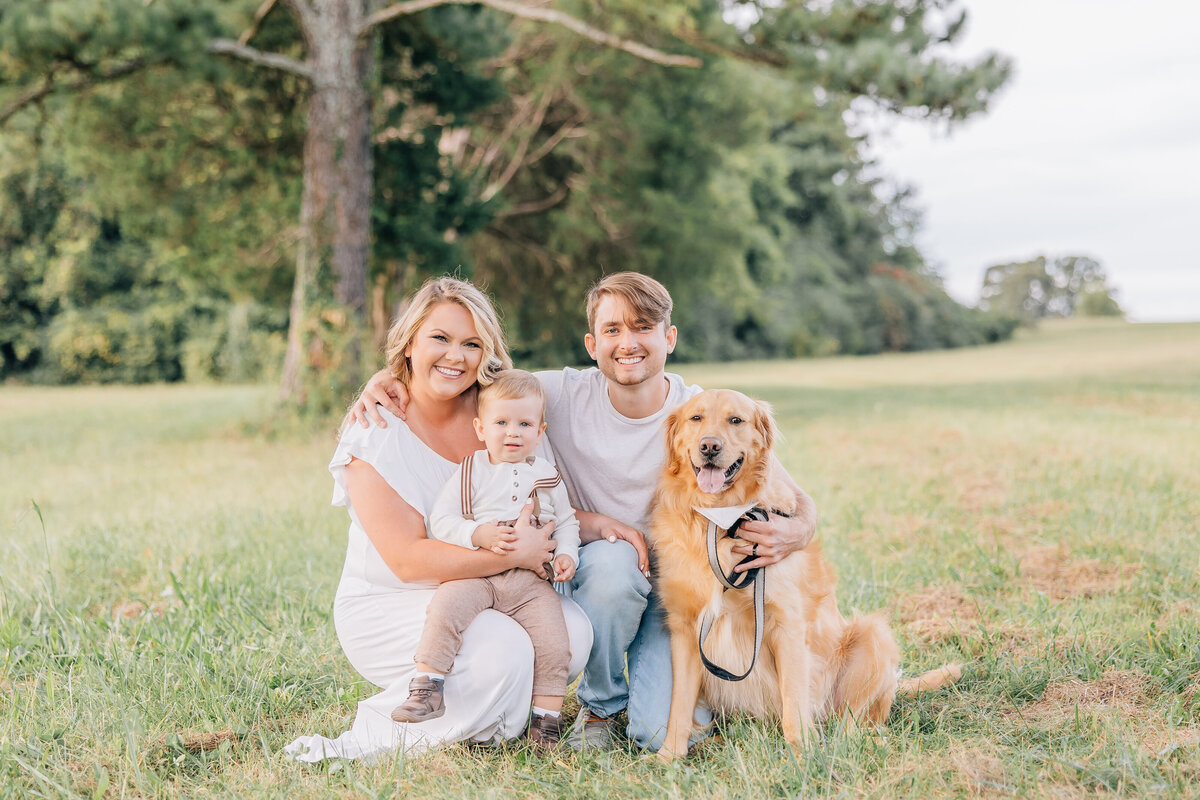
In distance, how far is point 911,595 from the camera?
4.23 meters

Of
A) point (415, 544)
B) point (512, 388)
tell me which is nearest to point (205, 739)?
point (415, 544)

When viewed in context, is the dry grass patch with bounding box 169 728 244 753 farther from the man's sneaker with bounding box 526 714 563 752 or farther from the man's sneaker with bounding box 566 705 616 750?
the man's sneaker with bounding box 566 705 616 750

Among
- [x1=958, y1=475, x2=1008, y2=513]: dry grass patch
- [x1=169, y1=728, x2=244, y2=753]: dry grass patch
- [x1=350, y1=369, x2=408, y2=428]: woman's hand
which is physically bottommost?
[x1=169, y1=728, x2=244, y2=753]: dry grass patch

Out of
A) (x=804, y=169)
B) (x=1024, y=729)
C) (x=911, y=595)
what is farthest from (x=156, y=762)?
(x=804, y=169)

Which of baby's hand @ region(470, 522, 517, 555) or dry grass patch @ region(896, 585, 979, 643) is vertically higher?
baby's hand @ region(470, 522, 517, 555)

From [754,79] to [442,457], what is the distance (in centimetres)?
1516

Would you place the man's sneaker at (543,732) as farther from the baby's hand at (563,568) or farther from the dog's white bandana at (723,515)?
the dog's white bandana at (723,515)

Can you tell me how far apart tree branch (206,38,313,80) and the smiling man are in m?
8.19

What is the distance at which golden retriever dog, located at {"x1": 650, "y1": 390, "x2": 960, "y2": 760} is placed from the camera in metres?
2.78

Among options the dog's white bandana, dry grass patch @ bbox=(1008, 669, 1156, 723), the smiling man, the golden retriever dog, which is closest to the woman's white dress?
the smiling man

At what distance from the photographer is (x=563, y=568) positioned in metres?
2.77

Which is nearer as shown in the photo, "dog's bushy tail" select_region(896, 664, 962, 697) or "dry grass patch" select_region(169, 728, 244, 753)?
"dry grass patch" select_region(169, 728, 244, 753)

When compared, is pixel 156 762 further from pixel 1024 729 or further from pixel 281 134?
pixel 281 134

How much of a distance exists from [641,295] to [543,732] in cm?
143
